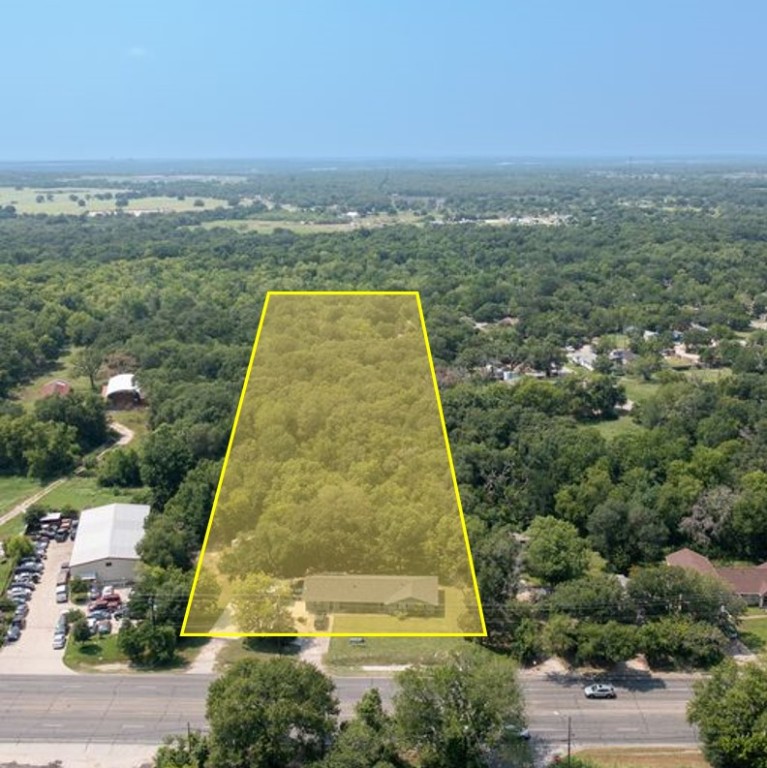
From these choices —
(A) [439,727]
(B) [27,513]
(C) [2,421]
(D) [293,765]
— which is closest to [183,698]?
(D) [293,765]

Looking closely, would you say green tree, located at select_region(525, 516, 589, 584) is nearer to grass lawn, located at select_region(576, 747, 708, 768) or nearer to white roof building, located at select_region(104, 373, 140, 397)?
grass lawn, located at select_region(576, 747, 708, 768)

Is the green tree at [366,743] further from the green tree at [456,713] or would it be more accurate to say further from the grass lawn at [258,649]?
the grass lawn at [258,649]

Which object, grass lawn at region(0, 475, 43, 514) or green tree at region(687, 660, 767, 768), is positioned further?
grass lawn at region(0, 475, 43, 514)

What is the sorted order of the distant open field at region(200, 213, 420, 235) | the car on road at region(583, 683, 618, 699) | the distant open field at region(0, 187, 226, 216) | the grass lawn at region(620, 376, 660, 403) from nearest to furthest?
the car on road at region(583, 683, 618, 699) < the grass lawn at region(620, 376, 660, 403) < the distant open field at region(200, 213, 420, 235) < the distant open field at region(0, 187, 226, 216)

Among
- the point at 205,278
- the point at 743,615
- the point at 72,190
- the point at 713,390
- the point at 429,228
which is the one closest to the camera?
the point at 743,615

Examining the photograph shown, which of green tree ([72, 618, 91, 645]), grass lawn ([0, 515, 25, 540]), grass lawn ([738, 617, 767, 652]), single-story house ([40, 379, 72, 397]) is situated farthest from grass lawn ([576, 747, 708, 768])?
single-story house ([40, 379, 72, 397])

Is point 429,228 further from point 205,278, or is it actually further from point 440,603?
point 440,603
